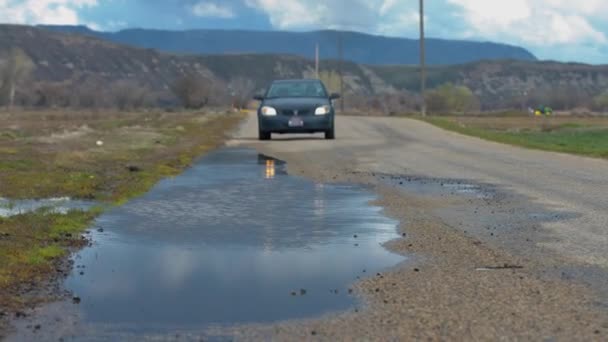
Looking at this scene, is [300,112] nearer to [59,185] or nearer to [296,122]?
[296,122]

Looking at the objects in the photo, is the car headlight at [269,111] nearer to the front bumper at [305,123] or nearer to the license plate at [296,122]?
the front bumper at [305,123]

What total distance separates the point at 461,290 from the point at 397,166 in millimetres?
12047

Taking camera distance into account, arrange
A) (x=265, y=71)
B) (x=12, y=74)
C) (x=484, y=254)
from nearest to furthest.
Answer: (x=484, y=254) → (x=12, y=74) → (x=265, y=71)

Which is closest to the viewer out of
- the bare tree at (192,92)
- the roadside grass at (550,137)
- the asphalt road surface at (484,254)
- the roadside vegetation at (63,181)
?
the asphalt road surface at (484,254)

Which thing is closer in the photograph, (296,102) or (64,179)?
(64,179)

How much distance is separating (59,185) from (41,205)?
244 centimetres

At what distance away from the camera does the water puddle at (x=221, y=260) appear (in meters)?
6.57

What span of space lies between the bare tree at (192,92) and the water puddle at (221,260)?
105 metres

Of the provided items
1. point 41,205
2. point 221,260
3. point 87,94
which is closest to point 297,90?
point 41,205

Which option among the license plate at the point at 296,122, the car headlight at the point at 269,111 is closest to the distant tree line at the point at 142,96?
the car headlight at the point at 269,111

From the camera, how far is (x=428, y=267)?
26.7 feet

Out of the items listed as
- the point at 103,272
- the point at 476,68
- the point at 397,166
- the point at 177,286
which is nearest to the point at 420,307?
the point at 177,286

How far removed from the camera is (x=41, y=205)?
39.7 feet

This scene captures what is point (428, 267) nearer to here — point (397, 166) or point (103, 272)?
point (103, 272)
